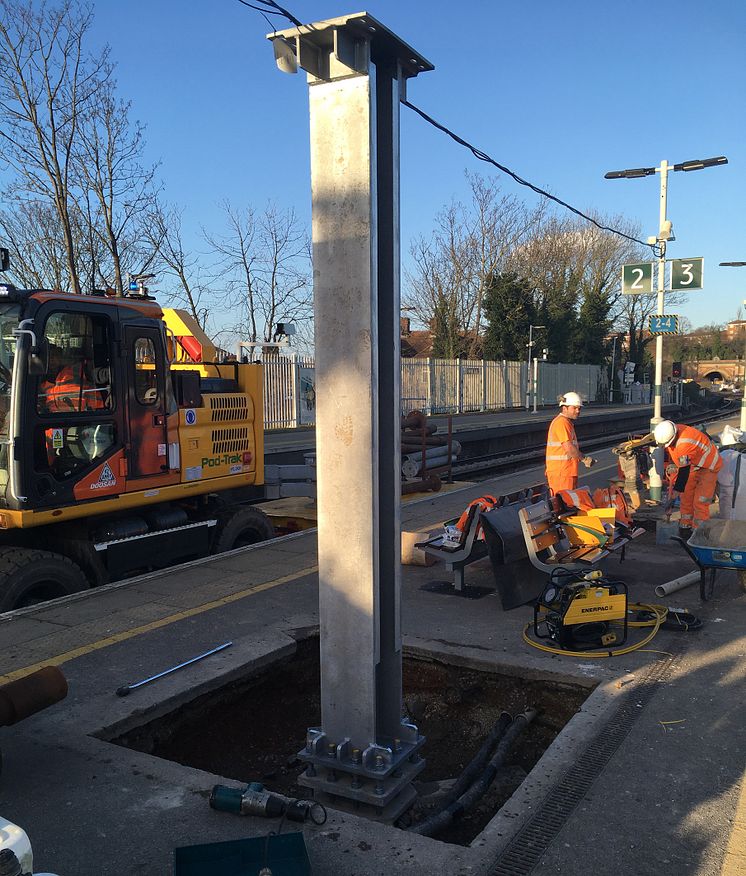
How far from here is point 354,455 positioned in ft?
11.4

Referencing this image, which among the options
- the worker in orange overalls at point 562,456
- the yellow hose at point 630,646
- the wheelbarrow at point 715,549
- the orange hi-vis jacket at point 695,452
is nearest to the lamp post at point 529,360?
the worker in orange overalls at point 562,456

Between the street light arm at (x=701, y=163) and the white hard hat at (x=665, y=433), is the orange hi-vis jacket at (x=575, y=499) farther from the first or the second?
the street light arm at (x=701, y=163)

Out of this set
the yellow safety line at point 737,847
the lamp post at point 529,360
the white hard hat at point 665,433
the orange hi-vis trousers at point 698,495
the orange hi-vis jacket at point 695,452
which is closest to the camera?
the yellow safety line at point 737,847

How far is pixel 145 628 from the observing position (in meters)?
5.80

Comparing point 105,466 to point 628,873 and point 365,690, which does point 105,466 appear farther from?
point 628,873

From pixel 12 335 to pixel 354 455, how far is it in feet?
13.2

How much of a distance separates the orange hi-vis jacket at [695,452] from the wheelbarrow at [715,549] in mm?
1130

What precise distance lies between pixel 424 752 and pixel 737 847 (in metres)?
2.35

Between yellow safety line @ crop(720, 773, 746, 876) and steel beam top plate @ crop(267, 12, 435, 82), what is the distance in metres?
3.73

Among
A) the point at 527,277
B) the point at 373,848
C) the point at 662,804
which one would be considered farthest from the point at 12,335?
the point at 527,277

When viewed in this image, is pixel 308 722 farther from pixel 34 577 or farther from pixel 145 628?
pixel 34 577

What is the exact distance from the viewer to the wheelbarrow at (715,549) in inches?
248

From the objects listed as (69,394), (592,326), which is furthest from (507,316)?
(69,394)

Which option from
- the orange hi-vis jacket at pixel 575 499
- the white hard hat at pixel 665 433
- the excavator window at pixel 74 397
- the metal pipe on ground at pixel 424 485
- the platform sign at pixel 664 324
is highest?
the platform sign at pixel 664 324
